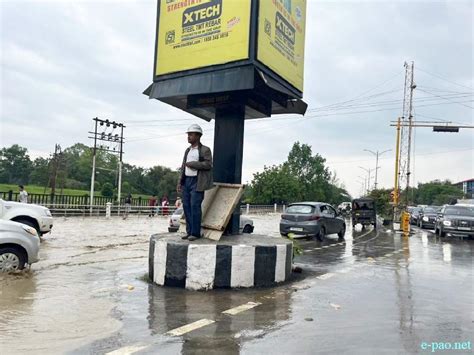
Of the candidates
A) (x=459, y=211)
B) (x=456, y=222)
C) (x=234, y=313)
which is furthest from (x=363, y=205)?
(x=234, y=313)

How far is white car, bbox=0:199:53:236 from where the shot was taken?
11.9 m

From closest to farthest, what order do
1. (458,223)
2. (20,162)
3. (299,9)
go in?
(299,9) → (458,223) → (20,162)

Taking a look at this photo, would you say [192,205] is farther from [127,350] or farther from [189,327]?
[127,350]

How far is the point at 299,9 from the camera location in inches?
343

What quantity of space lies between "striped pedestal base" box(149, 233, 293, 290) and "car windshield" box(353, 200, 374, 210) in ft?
68.7

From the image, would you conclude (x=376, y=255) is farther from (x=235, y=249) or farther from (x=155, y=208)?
(x=155, y=208)

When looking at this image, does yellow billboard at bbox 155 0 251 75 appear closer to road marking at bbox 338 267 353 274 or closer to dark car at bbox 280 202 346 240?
road marking at bbox 338 267 353 274

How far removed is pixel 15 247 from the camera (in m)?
7.43

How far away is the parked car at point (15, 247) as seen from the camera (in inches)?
286

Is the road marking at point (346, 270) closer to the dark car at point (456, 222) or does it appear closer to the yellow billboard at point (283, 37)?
the yellow billboard at point (283, 37)

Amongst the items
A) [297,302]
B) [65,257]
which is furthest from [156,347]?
[65,257]

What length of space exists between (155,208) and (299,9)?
25.6 m

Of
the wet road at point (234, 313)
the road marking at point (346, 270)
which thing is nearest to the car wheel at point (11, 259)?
the wet road at point (234, 313)

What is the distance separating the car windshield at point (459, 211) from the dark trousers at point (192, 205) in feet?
56.5
